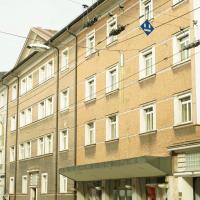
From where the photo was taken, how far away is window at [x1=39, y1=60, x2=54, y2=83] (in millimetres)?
38925

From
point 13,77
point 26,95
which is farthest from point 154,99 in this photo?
point 13,77

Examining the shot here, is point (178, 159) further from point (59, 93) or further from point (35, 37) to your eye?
point (35, 37)

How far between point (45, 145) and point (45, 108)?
2732 millimetres

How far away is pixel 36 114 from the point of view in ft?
135

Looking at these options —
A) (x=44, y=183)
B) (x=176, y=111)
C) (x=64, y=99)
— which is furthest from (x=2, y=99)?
(x=176, y=111)

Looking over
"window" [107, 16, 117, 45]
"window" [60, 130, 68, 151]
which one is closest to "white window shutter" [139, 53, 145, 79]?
"window" [107, 16, 117, 45]

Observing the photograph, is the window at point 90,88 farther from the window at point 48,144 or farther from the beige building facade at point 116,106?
the window at point 48,144

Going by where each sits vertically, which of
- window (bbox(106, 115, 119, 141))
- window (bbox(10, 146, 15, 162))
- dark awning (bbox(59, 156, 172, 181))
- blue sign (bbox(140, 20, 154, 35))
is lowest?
dark awning (bbox(59, 156, 172, 181))

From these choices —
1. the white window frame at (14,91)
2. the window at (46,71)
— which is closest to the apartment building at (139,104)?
the window at (46,71)

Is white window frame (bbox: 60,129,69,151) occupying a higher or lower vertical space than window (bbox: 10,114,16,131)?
lower

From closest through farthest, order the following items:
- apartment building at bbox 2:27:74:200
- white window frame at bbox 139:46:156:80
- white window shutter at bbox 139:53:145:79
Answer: white window frame at bbox 139:46:156:80, white window shutter at bbox 139:53:145:79, apartment building at bbox 2:27:74:200

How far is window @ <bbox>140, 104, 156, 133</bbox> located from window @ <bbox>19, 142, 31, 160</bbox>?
18233mm

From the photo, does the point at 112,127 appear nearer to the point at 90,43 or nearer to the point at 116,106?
the point at 116,106

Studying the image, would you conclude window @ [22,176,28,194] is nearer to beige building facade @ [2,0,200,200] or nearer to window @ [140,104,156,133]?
beige building facade @ [2,0,200,200]
